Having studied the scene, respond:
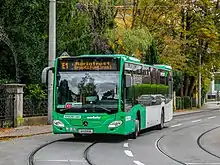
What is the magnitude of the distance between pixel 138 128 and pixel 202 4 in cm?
3302

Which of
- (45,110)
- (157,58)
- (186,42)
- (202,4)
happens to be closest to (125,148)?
(45,110)

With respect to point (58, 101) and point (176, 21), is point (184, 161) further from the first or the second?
point (176, 21)

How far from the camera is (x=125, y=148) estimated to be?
16438 millimetres

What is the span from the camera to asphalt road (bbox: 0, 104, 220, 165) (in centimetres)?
1323

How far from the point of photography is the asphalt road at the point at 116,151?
43.4 ft

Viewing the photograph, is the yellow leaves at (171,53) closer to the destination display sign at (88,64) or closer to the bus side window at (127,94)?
the bus side window at (127,94)

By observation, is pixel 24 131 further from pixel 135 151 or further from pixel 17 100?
pixel 135 151

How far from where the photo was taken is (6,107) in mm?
23922

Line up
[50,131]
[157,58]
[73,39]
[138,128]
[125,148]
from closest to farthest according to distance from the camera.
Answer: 1. [125,148]
2. [138,128]
3. [50,131]
4. [73,39]
5. [157,58]

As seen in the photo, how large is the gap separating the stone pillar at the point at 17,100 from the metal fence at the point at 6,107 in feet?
0.45

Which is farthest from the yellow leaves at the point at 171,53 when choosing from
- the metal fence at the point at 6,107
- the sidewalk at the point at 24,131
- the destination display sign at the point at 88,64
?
the destination display sign at the point at 88,64

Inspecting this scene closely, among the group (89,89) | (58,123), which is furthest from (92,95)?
(58,123)

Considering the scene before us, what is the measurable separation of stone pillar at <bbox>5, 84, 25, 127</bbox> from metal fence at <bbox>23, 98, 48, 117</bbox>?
3.21 feet

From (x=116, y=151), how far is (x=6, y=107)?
969 centimetres
